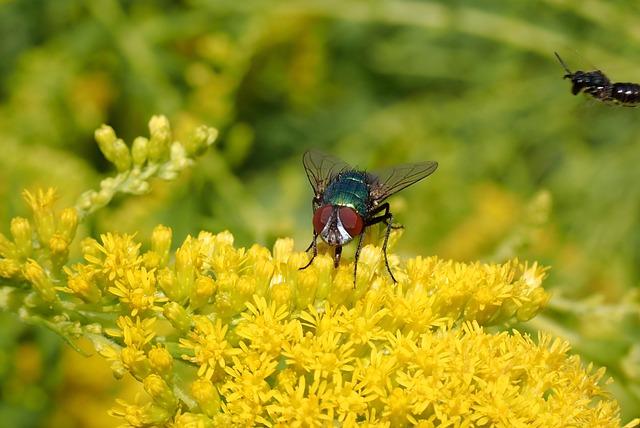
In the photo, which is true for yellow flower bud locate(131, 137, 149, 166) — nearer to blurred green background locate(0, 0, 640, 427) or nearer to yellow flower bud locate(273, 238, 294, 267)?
yellow flower bud locate(273, 238, 294, 267)

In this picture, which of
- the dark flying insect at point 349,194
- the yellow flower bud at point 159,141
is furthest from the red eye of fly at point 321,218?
the yellow flower bud at point 159,141

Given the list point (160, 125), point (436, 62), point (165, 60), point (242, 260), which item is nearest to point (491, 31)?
point (436, 62)

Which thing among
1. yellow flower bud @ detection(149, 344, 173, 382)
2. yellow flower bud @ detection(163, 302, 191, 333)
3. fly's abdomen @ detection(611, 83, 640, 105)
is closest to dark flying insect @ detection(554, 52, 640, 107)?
fly's abdomen @ detection(611, 83, 640, 105)

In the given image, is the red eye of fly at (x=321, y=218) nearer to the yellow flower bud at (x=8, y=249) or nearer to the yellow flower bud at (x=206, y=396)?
the yellow flower bud at (x=206, y=396)

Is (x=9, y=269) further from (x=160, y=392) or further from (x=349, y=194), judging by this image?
(x=349, y=194)

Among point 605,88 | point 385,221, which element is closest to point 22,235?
point 385,221

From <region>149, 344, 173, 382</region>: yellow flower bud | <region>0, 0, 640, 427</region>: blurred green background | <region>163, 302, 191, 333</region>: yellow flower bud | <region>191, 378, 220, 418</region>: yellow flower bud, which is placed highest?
<region>0, 0, 640, 427</region>: blurred green background
